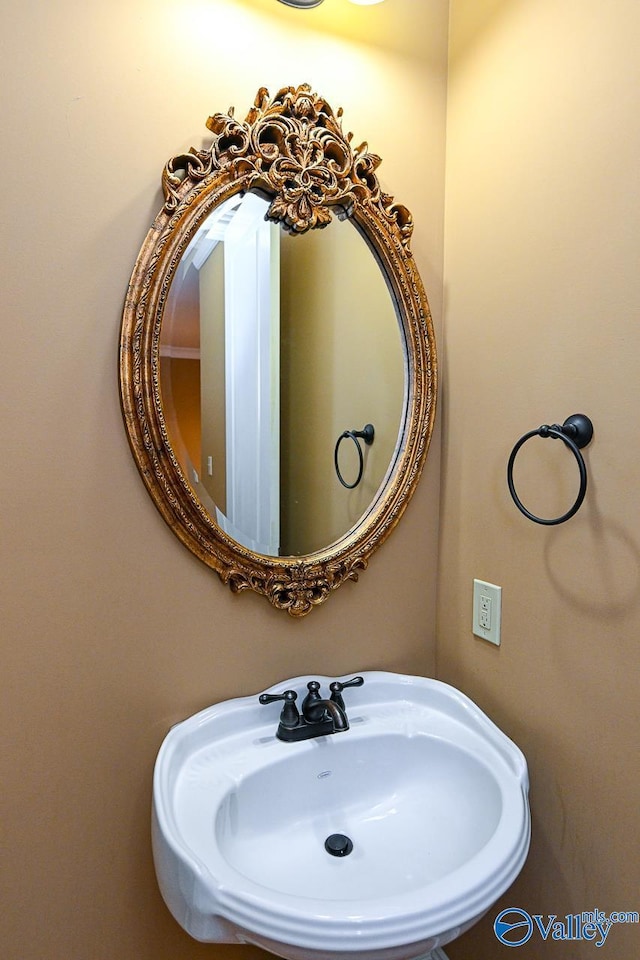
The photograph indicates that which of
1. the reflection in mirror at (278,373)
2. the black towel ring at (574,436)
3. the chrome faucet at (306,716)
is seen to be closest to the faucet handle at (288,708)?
the chrome faucet at (306,716)

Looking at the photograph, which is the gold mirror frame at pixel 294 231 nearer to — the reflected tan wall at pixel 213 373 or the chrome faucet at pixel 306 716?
the reflected tan wall at pixel 213 373

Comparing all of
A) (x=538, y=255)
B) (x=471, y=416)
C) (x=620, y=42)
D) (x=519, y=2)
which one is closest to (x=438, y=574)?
(x=471, y=416)

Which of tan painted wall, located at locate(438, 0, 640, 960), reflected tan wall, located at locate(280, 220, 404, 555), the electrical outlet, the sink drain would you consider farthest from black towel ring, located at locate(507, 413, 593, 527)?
the sink drain

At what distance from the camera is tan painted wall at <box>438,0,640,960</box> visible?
0.91 metres

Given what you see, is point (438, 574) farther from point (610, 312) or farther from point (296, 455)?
point (610, 312)

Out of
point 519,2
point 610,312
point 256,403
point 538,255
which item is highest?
point 519,2

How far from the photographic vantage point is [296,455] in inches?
46.9

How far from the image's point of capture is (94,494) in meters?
1.01

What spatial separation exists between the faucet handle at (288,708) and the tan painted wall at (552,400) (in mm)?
414

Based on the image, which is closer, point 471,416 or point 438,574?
point 471,416

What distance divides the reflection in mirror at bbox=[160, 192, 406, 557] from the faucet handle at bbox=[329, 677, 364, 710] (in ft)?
0.96

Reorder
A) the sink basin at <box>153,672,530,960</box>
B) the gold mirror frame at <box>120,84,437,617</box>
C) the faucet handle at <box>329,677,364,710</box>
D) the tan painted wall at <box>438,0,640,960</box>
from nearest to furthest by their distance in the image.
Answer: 1. the sink basin at <box>153,672,530,960</box>
2. the tan painted wall at <box>438,0,640,960</box>
3. the gold mirror frame at <box>120,84,437,617</box>
4. the faucet handle at <box>329,677,364,710</box>

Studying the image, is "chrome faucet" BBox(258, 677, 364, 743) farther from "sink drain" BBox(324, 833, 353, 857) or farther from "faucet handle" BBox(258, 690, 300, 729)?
"sink drain" BBox(324, 833, 353, 857)

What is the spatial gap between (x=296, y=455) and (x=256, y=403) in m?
0.14
